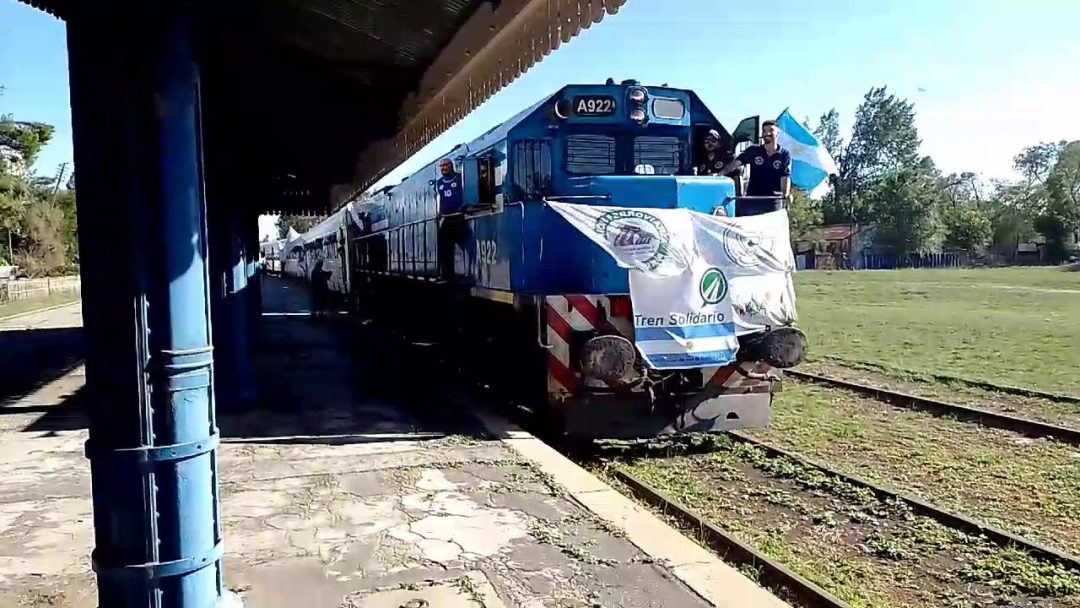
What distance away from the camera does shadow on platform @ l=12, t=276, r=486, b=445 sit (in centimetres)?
861

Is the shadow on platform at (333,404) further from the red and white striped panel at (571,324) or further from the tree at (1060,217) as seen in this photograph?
the tree at (1060,217)

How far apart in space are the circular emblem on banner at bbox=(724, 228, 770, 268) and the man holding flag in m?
0.84

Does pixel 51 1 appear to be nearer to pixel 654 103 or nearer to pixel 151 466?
pixel 151 466

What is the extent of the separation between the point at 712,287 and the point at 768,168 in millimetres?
1622

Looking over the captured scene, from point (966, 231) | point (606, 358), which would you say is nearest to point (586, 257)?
point (606, 358)

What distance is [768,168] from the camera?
869 cm

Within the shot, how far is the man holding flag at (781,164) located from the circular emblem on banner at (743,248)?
843 mm

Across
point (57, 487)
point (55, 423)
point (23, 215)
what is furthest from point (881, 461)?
point (23, 215)

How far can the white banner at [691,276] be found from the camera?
7.71 metres

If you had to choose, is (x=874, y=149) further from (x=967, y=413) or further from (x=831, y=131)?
(x=967, y=413)

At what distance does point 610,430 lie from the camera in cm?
794

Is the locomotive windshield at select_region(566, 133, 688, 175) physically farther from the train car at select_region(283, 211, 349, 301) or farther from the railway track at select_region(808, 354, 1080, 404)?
the train car at select_region(283, 211, 349, 301)

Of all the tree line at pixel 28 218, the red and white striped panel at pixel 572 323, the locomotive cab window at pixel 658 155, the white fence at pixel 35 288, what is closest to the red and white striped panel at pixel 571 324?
the red and white striped panel at pixel 572 323

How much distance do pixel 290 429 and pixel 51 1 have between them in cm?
606
